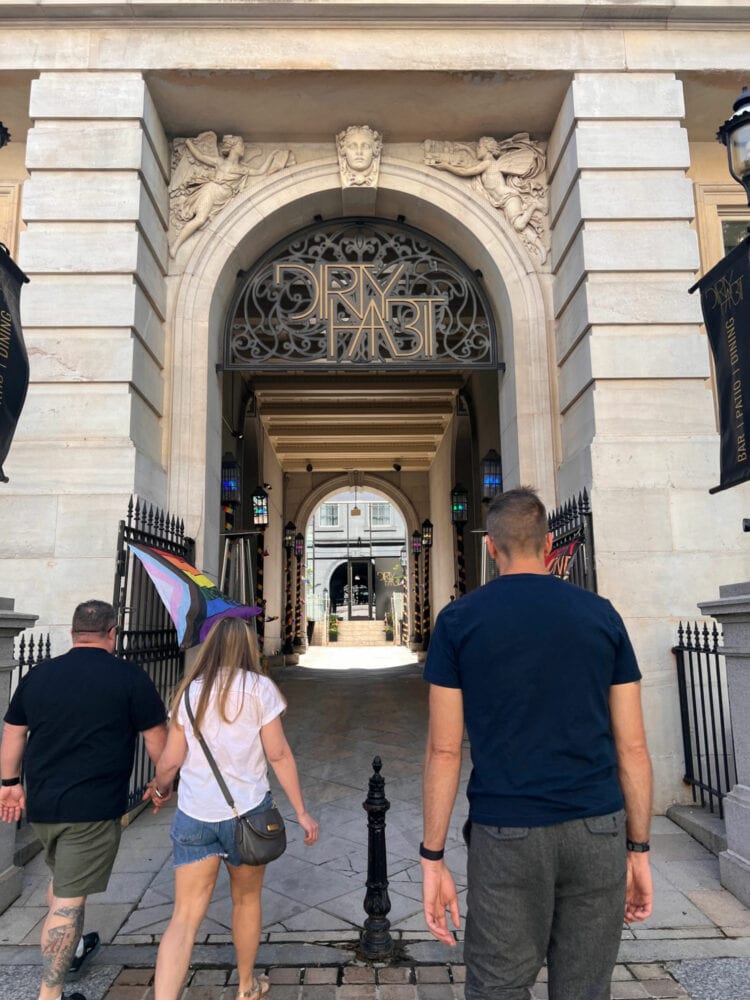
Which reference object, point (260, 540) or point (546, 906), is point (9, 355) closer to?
point (546, 906)

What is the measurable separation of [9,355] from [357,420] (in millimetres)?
15052

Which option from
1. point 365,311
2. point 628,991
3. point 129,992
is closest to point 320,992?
point 129,992

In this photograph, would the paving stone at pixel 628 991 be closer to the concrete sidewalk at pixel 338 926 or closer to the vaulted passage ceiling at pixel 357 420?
the concrete sidewalk at pixel 338 926

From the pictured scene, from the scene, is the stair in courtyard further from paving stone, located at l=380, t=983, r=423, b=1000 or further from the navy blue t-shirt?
the navy blue t-shirt

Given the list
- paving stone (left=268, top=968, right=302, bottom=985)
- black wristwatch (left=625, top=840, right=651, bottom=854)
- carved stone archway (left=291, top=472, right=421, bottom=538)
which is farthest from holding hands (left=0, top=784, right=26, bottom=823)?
carved stone archway (left=291, top=472, right=421, bottom=538)

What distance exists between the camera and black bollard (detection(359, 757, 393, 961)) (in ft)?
12.9

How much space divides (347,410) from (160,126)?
10.4m

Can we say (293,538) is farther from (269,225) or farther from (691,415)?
(691,415)

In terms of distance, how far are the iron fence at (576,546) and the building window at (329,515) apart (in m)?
43.1

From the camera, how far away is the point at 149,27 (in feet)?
26.6

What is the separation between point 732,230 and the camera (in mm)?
9180

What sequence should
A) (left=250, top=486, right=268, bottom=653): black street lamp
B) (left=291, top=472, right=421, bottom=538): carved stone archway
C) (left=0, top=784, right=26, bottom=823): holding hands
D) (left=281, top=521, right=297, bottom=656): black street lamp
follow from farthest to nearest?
(left=291, top=472, right=421, bottom=538): carved stone archway
(left=281, top=521, right=297, bottom=656): black street lamp
(left=250, top=486, right=268, bottom=653): black street lamp
(left=0, top=784, right=26, bottom=823): holding hands

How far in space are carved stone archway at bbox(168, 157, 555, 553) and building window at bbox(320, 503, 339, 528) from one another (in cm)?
4112

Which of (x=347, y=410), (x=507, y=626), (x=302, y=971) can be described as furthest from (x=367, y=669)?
(x=507, y=626)
